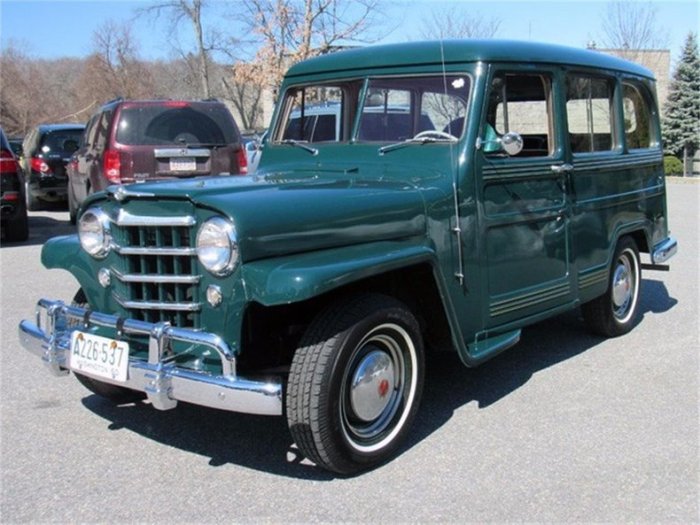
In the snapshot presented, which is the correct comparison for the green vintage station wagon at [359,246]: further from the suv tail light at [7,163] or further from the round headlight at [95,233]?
the suv tail light at [7,163]

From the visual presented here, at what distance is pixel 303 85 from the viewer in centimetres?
491

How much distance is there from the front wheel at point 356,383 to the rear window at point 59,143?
12357 mm

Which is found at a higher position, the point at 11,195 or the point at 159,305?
the point at 11,195

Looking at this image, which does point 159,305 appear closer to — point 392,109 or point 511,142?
point 392,109

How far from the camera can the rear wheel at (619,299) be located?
5.57 metres

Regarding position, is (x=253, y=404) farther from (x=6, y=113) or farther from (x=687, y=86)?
(x=6, y=113)

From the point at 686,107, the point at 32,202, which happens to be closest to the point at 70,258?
the point at 32,202

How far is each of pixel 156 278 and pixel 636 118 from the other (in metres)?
4.16

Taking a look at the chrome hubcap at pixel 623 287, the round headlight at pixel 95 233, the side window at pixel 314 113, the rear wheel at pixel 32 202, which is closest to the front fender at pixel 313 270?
the round headlight at pixel 95 233

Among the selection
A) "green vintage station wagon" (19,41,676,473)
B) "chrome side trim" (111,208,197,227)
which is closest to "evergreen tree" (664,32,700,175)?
"green vintage station wagon" (19,41,676,473)

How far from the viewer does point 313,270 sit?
3.08 m

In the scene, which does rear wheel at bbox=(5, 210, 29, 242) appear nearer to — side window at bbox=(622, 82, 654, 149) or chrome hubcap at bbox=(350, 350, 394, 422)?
side window at bbox=(622, 82, 654, 149)

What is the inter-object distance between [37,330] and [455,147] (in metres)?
2.37

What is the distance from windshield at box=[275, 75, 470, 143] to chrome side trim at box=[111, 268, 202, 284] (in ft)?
5.25
